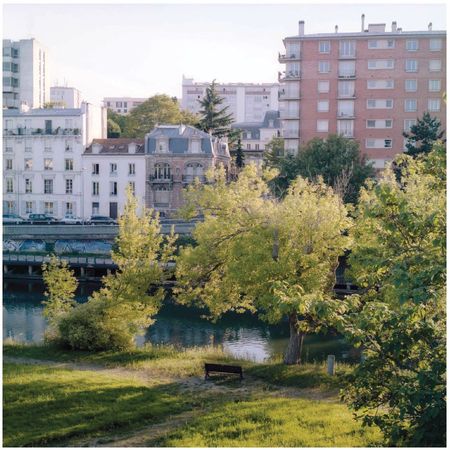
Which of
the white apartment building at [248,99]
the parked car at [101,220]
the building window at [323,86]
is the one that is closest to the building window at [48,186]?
the parked car at [101,220]

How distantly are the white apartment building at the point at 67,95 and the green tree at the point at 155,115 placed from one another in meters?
22.9

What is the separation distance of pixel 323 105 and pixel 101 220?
72.3 ft

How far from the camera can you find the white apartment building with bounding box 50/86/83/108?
96919 millimetres

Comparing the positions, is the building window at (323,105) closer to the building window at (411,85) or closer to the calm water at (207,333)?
the building window at (411,85)

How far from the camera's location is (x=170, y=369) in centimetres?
2166

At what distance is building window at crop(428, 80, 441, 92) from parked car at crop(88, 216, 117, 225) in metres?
29.1

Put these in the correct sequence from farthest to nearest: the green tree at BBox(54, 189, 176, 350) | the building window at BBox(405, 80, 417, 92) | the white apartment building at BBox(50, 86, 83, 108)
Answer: the white apartment building at BBox(50, 86, 83, 108) → the building window at BBox(405, 80, 417, 92) → the green tree at BBox(54, 189, 176, 350)

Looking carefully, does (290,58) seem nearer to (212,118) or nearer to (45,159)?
(212,118)

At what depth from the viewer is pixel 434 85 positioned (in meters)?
56.5

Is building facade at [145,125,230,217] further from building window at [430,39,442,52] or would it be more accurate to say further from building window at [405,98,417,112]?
building window at [430,39,442,52]

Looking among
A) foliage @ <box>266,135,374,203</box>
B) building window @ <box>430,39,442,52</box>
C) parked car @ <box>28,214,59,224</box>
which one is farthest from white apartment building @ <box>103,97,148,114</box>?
foliage @ <box>266,135,374,203</box>

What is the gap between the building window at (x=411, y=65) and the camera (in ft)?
185

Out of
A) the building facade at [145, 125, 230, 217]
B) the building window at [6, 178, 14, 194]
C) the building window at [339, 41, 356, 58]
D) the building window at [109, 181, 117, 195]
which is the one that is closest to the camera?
the building window at [339, 41, 356, 58]

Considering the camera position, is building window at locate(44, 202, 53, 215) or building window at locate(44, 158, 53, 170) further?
building window at locate(44, 202, 53, 215)
